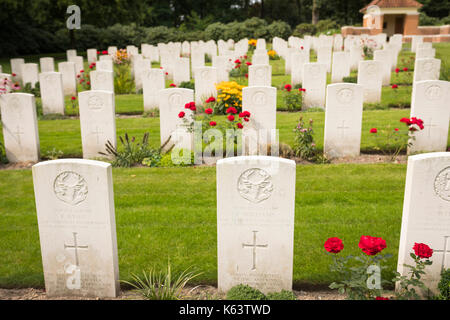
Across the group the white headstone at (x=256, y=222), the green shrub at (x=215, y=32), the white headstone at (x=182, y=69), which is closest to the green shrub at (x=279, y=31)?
the green shrub at (x=215, y=32)

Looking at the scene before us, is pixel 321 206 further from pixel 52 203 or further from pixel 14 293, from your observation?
pixel 14 293

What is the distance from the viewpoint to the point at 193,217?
18.2ft

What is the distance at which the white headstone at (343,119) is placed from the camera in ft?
25.0

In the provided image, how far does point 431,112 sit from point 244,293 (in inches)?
224

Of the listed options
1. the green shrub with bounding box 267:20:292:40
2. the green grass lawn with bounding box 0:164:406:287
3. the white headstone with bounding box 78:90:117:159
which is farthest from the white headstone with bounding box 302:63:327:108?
the green shrub with bounding box 267:20:292:40

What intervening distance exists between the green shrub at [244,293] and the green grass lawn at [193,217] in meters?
0.42

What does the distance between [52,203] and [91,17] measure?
86.3 ft

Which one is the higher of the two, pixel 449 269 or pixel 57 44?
pixel 57 44

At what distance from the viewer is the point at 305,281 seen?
426cm

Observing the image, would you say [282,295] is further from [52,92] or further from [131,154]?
[52,92]

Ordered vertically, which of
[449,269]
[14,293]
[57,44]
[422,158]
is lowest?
[14,293]

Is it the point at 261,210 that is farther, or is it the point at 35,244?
→ the point at 35,244

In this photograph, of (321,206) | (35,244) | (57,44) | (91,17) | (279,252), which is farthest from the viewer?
(57,44)
